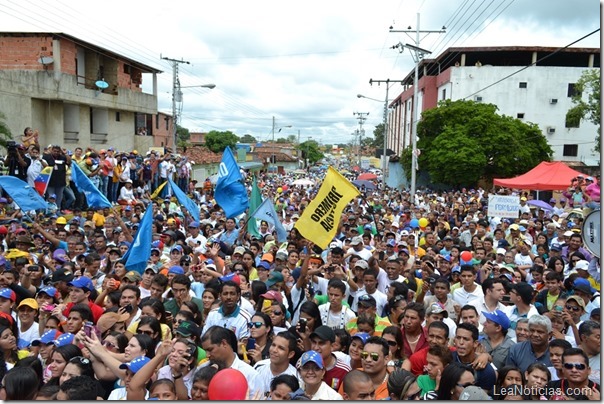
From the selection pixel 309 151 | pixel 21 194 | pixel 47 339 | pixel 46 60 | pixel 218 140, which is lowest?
pixel 47 339

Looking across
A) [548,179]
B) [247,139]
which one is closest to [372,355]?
[548,179]

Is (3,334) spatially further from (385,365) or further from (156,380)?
(385,365)

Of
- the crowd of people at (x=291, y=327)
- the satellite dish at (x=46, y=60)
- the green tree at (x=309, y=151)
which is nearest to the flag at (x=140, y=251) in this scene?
the crowd of people at (x=291, y=327)

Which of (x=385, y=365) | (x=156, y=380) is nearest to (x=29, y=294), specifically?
(x=156, y=380)

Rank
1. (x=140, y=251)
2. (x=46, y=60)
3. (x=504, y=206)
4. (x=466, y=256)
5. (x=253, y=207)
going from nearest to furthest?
(x=140, y=251) < (x=466, y=256) < (x=253, y=207) < (x=504, y=206) < (x=46, y=60)

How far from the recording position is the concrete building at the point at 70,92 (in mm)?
21172

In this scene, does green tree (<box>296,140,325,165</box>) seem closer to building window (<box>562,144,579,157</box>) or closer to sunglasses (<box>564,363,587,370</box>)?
building window (<box>562,144,579,157</box>)

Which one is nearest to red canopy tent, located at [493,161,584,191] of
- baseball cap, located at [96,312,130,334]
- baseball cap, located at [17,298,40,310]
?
baseball cap, located at [96,312,130,334]

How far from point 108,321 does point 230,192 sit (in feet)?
19.0

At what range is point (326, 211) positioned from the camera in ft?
Answer: 24.9

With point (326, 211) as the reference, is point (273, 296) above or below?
below

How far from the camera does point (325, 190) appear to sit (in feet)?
25.1

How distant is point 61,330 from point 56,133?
1951cm

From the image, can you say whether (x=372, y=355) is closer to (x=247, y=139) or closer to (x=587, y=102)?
(x=587, y=102)
